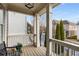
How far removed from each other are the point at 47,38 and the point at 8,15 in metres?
1.13

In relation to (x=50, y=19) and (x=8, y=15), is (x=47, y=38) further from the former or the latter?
(x=8, y=15)

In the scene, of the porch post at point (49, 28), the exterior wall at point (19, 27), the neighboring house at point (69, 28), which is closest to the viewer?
the neighboring house at point (69, 28)

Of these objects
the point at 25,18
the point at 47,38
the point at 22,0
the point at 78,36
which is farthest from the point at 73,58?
the point at 47,38

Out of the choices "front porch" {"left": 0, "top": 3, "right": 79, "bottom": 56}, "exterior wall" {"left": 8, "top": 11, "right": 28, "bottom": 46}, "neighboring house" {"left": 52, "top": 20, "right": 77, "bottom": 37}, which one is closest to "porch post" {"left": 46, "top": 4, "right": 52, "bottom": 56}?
"front porch" {"left": 0, "top": 3, "right": 79, "bottom": 56}

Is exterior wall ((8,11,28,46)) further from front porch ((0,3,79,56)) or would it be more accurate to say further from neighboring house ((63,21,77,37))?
neighboring house ((63,21,77,37))

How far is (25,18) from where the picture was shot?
339 cm

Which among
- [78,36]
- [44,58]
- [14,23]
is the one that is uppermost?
[14,23]

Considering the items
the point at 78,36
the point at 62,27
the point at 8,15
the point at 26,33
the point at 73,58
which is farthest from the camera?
the point at 8,15

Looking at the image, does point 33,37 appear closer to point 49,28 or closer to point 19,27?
point 49,28

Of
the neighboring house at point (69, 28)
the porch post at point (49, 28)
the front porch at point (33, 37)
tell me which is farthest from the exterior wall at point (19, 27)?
the neighboring house at point (69, 28)

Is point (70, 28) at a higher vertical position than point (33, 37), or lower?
higher

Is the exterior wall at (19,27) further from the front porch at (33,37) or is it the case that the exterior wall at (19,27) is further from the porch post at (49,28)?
the porch post at (49,28)

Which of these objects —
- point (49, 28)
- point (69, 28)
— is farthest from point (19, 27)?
point (69, 28)

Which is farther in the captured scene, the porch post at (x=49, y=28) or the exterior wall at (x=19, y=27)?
the porch post at (x=49, y=28)
